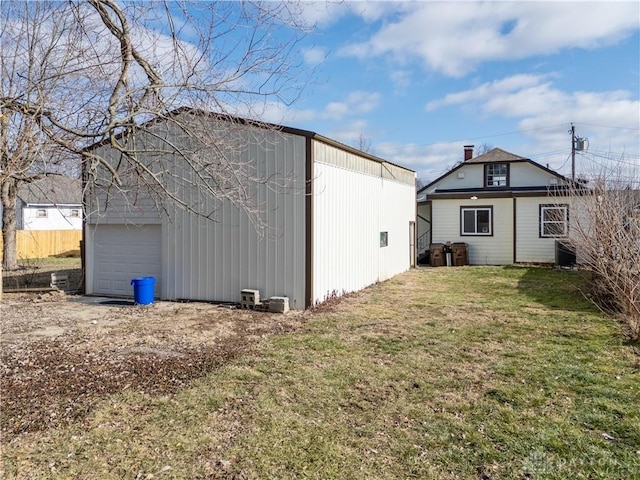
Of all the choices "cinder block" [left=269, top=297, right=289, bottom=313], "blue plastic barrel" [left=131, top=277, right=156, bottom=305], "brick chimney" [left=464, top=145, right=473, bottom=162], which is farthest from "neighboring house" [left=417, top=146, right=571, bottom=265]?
"blue plastic barrel" [left=131, top=277, right=156, bottom=305]

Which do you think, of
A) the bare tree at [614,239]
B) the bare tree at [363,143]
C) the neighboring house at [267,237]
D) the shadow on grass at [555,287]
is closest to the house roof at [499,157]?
the shadow on grass at [555,287]

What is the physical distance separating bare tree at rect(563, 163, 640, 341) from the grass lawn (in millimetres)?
814

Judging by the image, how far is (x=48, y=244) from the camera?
25.5m

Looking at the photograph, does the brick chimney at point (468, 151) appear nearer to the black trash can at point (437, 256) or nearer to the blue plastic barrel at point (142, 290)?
the black trash can at point (437, 256)

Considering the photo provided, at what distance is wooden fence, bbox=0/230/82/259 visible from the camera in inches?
973

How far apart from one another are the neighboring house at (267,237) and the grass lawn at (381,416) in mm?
2602

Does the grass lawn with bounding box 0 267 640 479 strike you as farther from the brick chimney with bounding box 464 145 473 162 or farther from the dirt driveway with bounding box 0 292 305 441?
the brick chimney with bounding box 464 145 473 162

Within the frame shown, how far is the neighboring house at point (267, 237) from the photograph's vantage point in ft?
31.4

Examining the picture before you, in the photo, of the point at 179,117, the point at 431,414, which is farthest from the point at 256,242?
the point at 431,414

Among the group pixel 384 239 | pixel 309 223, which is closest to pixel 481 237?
pixel 384 239

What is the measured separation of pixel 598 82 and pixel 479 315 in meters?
6.93

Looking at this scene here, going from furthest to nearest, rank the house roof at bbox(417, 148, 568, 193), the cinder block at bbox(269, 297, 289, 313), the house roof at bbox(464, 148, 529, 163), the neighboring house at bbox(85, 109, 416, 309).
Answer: the house roof at bbox(464, 148, 529, 163), the house roof at bbox(417, 148, 568, 193), the neighboring house at bbox(85, 109, 416, 309), the cinder block at bbox(269, 297, 289, 313)

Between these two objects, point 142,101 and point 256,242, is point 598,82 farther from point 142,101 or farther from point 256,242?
point 142,101

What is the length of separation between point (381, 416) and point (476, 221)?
16433mm
